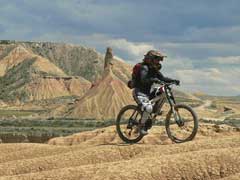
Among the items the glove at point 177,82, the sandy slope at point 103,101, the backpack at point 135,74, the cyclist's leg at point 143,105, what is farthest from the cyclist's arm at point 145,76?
the sandy slope at point 103,101

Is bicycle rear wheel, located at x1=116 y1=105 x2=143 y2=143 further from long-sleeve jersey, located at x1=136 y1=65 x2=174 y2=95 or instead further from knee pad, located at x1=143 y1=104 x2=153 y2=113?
long-sleeve jersey, located at x1=136 y1=65 x2=174 y2=95

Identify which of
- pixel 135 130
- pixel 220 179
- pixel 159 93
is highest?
pixel 159 93

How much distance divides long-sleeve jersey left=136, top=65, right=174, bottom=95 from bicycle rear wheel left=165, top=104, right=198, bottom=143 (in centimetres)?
116

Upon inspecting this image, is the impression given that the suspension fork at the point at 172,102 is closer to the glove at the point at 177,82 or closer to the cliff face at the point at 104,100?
the glove at the point at 177,82

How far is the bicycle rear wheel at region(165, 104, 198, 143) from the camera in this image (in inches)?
738

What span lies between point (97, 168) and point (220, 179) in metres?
3.62

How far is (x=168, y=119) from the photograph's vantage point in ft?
64.4

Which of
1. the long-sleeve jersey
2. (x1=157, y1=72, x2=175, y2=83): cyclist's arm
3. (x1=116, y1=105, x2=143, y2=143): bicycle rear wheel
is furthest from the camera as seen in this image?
(x1=116, y1=105, x2=143, y2=143): bicycle rear wheel

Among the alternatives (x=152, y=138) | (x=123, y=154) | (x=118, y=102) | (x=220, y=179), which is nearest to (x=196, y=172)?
(x=220, y=179)

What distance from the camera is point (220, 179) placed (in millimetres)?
14305

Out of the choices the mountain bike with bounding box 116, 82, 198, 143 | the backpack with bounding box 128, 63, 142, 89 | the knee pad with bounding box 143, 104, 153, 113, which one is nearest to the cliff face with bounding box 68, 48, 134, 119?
the mountain bike with bounding box 116, 82, 198, 143

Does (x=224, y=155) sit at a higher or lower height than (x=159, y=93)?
lower

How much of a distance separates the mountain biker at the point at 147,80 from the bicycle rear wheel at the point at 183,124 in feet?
3.01

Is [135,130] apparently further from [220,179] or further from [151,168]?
[220,179]
